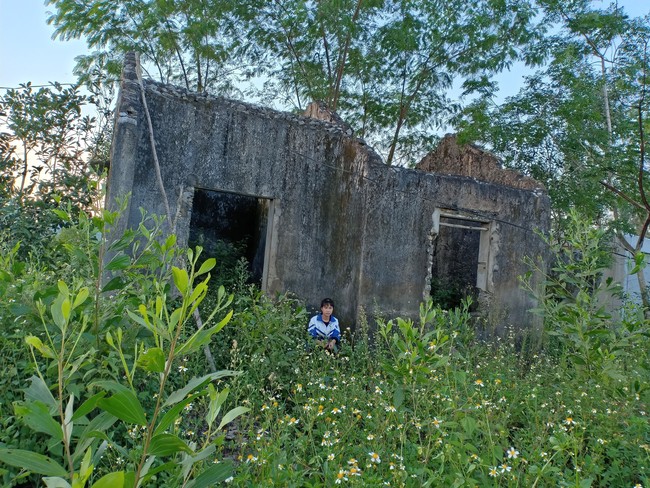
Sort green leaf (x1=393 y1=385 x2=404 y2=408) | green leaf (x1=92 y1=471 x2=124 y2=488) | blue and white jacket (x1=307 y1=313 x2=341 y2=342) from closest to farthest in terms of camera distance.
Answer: green leaf (x1=92 y1=471 x2=124 y2=488), green leaf (x1=393 y1=385 x2=404 y2=408), blue and white jacket (x1=307 y1=313 x2=341 y2=342)

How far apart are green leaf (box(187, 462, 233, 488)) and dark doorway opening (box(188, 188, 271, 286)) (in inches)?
349

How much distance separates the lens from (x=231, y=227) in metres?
11.0

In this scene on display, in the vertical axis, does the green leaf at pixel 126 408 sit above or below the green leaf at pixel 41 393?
above

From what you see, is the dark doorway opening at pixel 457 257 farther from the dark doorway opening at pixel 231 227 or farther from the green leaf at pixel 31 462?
the green leaf at pixel 31 462

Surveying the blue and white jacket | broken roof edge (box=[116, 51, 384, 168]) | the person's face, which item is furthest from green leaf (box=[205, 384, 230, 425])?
broken roof edge (box=[116, 51, 384, 168])

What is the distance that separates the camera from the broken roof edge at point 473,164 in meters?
9.99

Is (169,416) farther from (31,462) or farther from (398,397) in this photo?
(398,397)

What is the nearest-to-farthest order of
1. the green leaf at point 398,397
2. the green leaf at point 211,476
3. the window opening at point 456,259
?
the green leaf at point 211,476, the green leaf at point 398,397, the window opening at point 456,259

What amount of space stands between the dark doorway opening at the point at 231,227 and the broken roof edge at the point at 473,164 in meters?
3.45

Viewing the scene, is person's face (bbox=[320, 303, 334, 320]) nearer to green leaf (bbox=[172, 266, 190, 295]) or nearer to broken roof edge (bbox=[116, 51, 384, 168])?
broken roof edge (bbox=[116, 51, 384, 168])

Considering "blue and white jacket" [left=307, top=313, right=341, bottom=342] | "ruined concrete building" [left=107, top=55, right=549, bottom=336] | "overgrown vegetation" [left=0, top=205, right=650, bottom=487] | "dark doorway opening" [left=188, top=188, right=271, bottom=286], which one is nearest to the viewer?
"overgrown vegetation" [left=0, top=205, right=650, bottom=487]

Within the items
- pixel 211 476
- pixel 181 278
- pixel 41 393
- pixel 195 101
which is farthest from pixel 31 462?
Answer: pixel 195 101

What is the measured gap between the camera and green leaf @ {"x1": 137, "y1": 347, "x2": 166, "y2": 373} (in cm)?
113

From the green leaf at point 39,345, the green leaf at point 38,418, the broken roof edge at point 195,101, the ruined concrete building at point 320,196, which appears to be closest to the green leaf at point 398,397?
the green leaf at point 39,345
